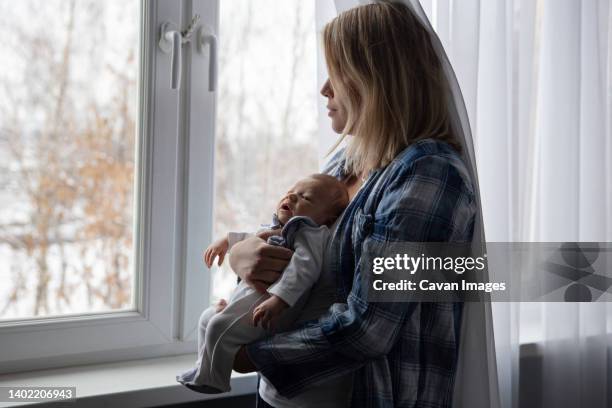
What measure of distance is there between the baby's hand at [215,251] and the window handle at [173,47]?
1.40 ft

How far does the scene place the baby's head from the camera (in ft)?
4.15

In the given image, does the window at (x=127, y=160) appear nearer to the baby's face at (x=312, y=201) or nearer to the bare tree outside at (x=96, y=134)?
the bare tree outside at (x=96, y=134)

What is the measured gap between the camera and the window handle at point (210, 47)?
164 cm

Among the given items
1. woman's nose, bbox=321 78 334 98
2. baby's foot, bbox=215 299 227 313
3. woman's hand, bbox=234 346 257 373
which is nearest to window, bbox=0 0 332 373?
woman's nose, bbox=321 78 334 98

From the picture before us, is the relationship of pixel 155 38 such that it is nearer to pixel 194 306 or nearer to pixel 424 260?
pixel 194 306

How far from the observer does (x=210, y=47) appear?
1.64 meters

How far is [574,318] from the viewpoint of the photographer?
1.77m

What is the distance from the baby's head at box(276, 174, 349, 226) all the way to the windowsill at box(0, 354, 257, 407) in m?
0.50

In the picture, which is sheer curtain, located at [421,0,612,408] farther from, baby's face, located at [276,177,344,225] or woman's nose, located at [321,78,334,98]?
baby's face, located at [276,177,344,225]

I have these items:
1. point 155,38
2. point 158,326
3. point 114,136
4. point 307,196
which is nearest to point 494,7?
point 307,196

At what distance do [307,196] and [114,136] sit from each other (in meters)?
0.61

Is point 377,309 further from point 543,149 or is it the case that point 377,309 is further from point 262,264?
point 543,149

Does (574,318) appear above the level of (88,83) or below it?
below

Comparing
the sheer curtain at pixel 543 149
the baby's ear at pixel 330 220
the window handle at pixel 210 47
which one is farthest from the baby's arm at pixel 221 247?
the sheer curtain at pixel 543 149
